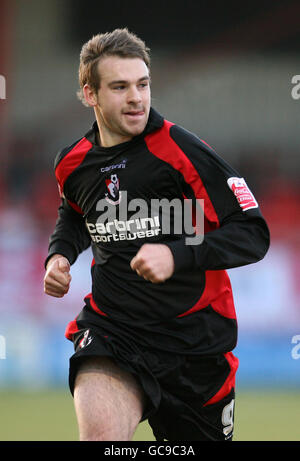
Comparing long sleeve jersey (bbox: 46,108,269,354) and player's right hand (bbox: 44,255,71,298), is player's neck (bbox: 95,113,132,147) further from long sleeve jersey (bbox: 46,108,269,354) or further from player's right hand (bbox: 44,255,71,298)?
player's right hand (bbox: 44,255,71,298)

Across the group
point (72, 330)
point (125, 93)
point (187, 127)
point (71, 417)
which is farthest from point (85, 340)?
point (187, 127)

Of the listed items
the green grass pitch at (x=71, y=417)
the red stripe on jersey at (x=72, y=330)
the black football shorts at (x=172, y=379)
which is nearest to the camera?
the black football shorts at (x=172, y=379)

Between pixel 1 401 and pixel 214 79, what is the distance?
255 inches

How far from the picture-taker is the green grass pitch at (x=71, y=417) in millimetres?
5254

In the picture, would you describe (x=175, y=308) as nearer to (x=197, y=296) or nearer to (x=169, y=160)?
(x=197, y=296)

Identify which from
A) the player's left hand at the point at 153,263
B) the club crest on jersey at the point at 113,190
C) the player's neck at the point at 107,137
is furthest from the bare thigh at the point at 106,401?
the player's neck at the point at 107,137

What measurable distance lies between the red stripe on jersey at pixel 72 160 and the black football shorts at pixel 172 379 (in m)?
0.59

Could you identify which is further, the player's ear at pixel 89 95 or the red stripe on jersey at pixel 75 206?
the red stripe on jersey at pixel 75 206

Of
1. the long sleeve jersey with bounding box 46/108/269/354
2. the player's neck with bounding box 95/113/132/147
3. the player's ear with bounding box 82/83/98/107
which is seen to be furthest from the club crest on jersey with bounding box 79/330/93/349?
the player's ear with bounding box 82/83/98/107

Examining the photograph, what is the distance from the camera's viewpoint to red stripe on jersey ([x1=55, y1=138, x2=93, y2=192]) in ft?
10.5

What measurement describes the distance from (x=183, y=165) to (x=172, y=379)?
838 mm

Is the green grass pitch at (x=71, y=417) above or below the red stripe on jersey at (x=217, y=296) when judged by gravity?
below

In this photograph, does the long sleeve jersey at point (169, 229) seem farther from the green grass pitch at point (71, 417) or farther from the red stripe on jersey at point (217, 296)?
the green grass pitch at point (71, 417)

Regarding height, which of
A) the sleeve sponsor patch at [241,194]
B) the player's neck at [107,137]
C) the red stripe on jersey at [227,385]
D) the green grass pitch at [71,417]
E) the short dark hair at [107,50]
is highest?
the short dark hair at [107,50]
